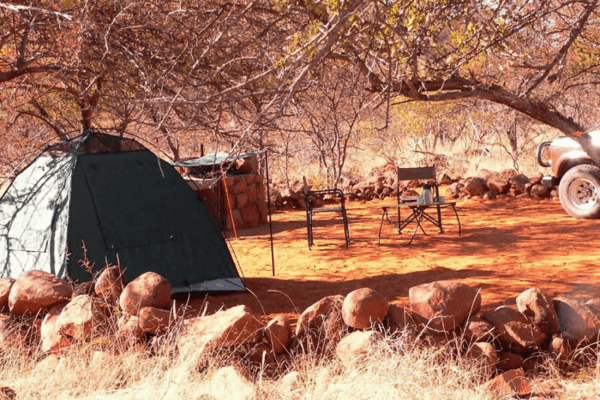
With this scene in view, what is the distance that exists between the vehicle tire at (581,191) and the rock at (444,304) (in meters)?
6.64

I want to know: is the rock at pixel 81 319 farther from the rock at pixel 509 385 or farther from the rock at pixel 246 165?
the rock at pixel 246 165

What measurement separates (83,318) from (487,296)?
11.9 feet

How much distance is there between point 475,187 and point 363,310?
1028cm

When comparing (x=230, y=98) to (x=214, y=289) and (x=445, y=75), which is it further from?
(x=214, y=289)

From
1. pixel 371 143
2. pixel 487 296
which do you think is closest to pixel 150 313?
pixel 487 296

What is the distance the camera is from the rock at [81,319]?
498 centimetres

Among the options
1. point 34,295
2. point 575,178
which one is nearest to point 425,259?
point 575,178

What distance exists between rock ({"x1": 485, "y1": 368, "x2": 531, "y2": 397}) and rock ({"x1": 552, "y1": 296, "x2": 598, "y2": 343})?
731 mm

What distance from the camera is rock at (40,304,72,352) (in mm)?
5074

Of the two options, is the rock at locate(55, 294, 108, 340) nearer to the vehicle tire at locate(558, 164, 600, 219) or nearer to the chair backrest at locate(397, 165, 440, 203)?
the chair backrest at locate(397, 165, 440, 203)

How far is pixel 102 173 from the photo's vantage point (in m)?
6.93

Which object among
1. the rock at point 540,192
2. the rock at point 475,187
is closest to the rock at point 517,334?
the rock at point 540,192

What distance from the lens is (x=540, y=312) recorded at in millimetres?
4840

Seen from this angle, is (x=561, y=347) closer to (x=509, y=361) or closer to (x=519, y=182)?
(x=509, y=361)
